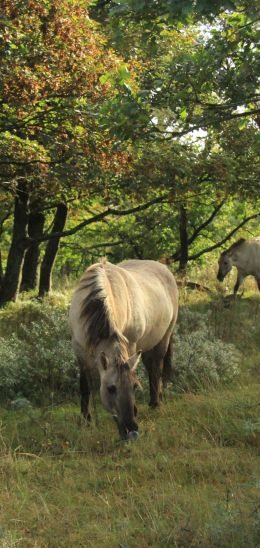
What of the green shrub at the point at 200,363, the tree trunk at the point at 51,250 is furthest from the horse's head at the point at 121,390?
the tree trunk at the point at 51,250

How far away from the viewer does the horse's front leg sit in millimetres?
8664

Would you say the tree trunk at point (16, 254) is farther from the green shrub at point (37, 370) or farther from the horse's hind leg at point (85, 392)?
the horse's hind leg at point (85, 392)

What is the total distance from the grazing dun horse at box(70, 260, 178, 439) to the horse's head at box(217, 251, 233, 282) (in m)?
9.51

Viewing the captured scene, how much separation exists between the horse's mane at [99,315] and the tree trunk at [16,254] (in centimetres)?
814

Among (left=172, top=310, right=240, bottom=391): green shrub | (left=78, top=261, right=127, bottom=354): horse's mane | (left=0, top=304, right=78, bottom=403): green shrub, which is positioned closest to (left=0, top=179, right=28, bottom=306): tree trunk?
(left=0, top=304, right=78, bottom=403): green shrub

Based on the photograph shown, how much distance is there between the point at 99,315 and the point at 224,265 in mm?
12874

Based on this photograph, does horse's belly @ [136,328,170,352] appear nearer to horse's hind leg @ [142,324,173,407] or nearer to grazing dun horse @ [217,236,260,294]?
horse's hind leg @ [142,324,173,407]

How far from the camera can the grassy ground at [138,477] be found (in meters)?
4.59

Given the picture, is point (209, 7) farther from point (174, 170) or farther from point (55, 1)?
point (174, 170)

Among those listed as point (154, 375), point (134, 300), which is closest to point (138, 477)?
point (134, 300)

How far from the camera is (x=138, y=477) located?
5969mm

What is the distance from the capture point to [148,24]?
583 cm

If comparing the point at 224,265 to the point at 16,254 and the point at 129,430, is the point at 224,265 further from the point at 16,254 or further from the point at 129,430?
the point at 129,430

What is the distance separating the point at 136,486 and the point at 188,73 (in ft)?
12.5
